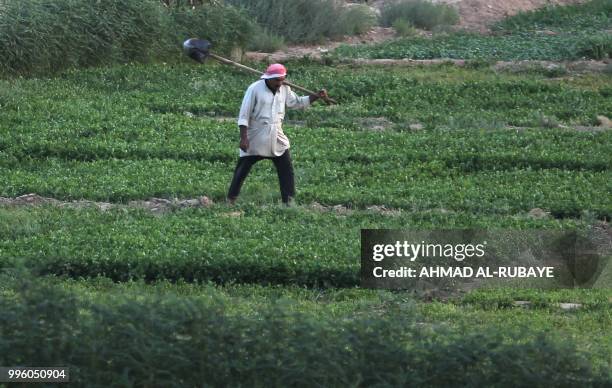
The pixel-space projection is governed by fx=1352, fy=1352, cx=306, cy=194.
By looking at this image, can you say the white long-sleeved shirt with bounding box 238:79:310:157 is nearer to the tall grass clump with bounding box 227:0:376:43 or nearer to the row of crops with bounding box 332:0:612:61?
the row of crops with bounding box 332:0:612:61

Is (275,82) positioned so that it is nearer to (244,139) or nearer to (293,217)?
(244,139)

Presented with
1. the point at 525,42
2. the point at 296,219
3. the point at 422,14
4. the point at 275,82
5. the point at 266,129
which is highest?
the point at 422,14

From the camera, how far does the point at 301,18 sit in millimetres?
24078

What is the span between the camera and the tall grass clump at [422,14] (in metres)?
26.7

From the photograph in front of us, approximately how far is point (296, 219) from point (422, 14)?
50.0ft

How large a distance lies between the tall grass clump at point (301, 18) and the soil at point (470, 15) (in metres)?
0.20

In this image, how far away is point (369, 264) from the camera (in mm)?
10648

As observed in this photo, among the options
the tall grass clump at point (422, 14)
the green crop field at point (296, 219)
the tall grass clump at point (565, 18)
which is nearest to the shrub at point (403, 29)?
the tall grass clump at point (422, 14)

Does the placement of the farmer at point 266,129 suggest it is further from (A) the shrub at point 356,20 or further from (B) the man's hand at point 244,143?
(A) the shrub at point 356,20

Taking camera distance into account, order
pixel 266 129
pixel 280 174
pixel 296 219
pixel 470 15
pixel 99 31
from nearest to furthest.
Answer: pixel 296 219 → pixel 266 129 → pixel 280 174 → pixel 99 31 → pixel 470 15

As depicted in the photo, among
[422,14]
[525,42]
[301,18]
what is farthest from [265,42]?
[422,14]

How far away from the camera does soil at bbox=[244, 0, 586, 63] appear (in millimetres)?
23844

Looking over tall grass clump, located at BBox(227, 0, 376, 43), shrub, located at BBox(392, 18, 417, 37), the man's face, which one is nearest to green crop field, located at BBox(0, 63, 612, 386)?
the man's face

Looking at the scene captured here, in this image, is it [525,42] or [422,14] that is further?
[422,14]
